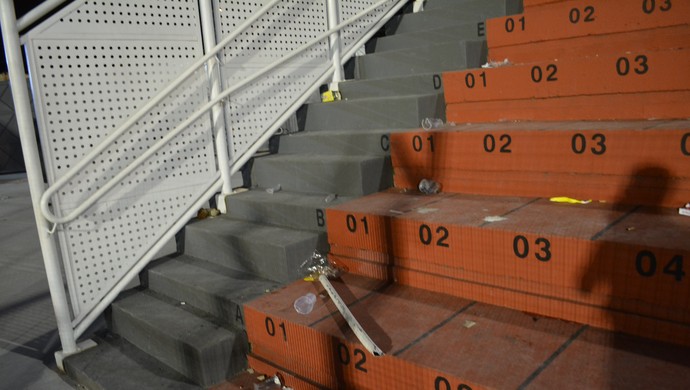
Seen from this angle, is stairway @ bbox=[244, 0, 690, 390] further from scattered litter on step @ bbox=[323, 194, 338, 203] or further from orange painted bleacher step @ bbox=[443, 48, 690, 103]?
scattered litter on step @ bbox=[323, 194, 338, 203]

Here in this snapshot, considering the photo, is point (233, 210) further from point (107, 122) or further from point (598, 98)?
point (598, 98)

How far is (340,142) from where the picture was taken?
330 centimetres

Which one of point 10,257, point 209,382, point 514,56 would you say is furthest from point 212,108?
point 10,257

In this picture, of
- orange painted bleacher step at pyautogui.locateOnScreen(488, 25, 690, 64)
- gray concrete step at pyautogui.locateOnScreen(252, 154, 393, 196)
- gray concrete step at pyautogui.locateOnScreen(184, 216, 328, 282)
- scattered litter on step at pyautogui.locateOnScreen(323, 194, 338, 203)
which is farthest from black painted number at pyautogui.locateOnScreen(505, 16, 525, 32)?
gray concrete step at pyautogui.locateOnScreen(184, 216, 328, 282)

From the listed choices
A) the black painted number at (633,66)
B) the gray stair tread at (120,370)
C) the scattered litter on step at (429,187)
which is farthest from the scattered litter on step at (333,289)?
the black painted number at (633,66)

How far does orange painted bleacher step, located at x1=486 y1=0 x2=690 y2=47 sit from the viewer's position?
103 inches

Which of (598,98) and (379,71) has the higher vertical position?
(379,71)

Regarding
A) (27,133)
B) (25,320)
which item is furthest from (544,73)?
(25,320)

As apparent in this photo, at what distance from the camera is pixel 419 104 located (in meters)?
3.17

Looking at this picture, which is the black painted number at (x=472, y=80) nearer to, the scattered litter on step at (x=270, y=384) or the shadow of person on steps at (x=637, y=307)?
the shadow of person on steps at (x=637, y=307)

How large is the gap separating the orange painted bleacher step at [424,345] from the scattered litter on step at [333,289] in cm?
4

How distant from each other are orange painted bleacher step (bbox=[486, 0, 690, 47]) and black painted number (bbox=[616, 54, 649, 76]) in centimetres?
45

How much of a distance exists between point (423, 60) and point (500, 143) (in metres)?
1.43

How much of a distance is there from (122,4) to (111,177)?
103 centimetres
